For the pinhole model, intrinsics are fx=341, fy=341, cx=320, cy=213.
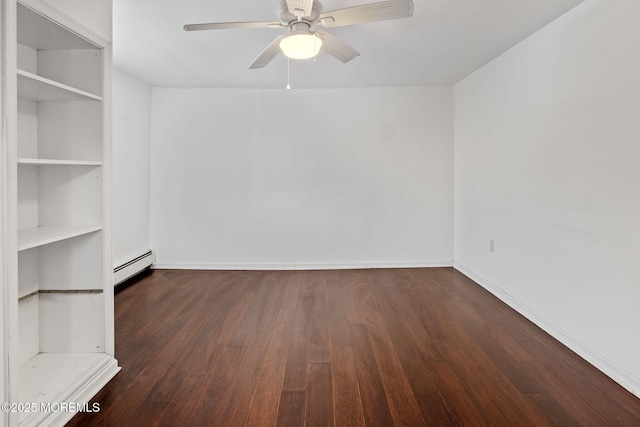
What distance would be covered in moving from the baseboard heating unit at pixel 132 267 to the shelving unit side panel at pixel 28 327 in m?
1.61

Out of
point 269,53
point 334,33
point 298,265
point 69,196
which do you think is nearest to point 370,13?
point 269,53

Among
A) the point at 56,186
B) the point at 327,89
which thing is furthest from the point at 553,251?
the point at 56,186

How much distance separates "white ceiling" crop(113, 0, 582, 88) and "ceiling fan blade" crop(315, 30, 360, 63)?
0.92 feet

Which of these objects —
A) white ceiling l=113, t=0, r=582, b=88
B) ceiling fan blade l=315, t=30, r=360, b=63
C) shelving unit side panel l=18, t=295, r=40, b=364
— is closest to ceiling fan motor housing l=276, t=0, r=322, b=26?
ceiling fan blade l=315, t=30, r=360, b=63

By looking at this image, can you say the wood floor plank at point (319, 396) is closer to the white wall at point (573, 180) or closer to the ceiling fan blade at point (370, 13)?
the white wall at point (573, 180)

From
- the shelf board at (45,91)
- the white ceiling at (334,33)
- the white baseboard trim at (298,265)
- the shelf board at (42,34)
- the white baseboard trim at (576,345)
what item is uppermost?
the white ceiling at (334,33)

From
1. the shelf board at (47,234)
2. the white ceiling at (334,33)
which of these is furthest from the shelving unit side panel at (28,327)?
the white ceiling at (334,33)

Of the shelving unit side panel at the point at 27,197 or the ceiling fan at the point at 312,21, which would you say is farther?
the shelving unit side panel at the point at 27,197

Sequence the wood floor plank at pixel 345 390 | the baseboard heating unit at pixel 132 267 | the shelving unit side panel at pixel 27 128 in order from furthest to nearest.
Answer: the baseboard heating unit at pixel 132 267, the shelving unit side panel at pixel 27 128, the wood floor plank at pixel 345 390

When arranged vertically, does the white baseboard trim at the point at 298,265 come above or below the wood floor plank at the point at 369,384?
above

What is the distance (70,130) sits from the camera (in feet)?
6.62

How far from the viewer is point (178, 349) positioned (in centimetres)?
240

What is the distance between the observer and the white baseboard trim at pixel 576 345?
1.98m

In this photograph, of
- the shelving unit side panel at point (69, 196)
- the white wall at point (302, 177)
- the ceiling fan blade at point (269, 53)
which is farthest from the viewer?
the white wall at point (302, 177)
